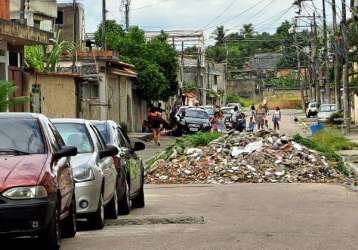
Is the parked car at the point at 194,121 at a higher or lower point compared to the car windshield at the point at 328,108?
lower

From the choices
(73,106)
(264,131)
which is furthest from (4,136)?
(73,106)

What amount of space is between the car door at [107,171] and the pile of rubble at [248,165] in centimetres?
1071

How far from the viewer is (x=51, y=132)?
11273 millimetres

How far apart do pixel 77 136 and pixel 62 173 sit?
351 cm

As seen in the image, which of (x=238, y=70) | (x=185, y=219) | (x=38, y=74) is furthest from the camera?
(x=238, y=70)

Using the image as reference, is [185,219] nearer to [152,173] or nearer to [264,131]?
[152,173]

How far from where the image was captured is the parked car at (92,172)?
12.5 m

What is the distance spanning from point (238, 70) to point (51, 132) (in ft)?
449

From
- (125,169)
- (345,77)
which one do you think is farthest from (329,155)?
(345,77)

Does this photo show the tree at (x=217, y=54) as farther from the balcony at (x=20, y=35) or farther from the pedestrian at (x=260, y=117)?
the balcony at (x=20, y=35)

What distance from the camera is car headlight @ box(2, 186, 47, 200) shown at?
30.5ft

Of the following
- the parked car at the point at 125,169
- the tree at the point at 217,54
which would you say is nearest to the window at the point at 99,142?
the parked car at the point at 125,169

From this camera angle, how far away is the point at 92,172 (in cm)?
1276

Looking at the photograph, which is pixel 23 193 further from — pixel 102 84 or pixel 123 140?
pixel 102 84
